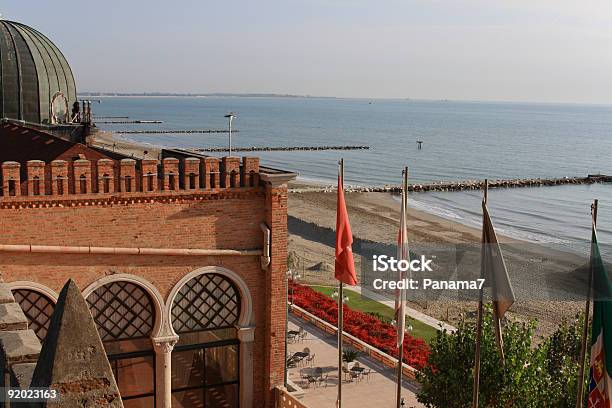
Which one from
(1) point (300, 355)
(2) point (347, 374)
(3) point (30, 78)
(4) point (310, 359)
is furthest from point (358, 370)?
(3) point (30, 78)

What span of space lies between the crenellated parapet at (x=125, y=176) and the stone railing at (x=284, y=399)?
6.02m

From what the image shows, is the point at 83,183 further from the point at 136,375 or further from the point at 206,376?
the point at 206,376

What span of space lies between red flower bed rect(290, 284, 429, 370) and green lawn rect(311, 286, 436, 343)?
129 cm

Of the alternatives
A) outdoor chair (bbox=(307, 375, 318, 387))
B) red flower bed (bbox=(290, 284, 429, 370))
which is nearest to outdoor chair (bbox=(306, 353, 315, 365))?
outdoor chair (bbox=(307, 375, 318, 387))

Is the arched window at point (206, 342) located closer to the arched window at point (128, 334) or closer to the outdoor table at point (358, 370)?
the arched window at point (128, 334)

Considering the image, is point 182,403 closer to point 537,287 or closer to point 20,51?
point 20,51

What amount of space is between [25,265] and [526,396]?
14.1 meters

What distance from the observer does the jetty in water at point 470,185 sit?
331 feet

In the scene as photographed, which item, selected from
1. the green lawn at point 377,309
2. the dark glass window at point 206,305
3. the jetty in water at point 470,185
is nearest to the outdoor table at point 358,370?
the green lawn at point 377,309

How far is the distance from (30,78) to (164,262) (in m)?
23.0

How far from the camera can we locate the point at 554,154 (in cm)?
16862

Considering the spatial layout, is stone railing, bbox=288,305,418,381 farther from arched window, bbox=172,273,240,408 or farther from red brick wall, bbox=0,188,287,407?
arched window, bbox=172,273,240,408

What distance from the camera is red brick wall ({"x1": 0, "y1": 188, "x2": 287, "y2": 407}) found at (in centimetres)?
1731

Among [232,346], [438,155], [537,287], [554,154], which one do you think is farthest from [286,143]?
[232,346]
